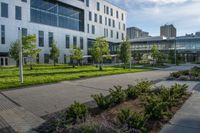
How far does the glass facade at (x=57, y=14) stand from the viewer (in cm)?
5162

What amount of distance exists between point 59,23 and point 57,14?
7.32 feet

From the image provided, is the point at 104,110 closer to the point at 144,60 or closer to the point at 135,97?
the point at 135,97

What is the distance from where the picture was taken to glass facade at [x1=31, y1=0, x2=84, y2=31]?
5162 cm

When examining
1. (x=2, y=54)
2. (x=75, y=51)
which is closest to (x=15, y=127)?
(x=75, y=51)

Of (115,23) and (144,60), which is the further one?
(115,23)

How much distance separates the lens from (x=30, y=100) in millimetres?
10688

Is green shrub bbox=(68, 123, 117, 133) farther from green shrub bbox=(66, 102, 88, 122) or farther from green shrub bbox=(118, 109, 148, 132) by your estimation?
green shrub bbox=(66, 102, 88, 122)

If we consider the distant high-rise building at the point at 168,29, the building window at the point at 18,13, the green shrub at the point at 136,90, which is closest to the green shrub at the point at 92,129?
the green shrub at the point at 136,90

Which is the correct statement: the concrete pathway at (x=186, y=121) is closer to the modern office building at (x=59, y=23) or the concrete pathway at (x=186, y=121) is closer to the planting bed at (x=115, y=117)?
the planting bed at (x=115, y=117)

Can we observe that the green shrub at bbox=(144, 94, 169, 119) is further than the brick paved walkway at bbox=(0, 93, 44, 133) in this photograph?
Yes

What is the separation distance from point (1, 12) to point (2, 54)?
7.88m

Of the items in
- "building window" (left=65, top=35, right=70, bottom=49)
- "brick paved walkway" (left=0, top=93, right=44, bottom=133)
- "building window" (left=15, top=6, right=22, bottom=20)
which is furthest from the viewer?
"building window" (left=65, top=35, right=70, bottom=49)

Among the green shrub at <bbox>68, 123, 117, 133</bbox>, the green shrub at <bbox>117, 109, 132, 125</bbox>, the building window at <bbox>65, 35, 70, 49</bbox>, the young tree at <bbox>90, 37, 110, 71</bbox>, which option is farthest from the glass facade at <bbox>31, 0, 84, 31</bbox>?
the green shrub at <bbox>68, 123, 117, 133</bbox>

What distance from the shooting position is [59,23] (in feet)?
188
